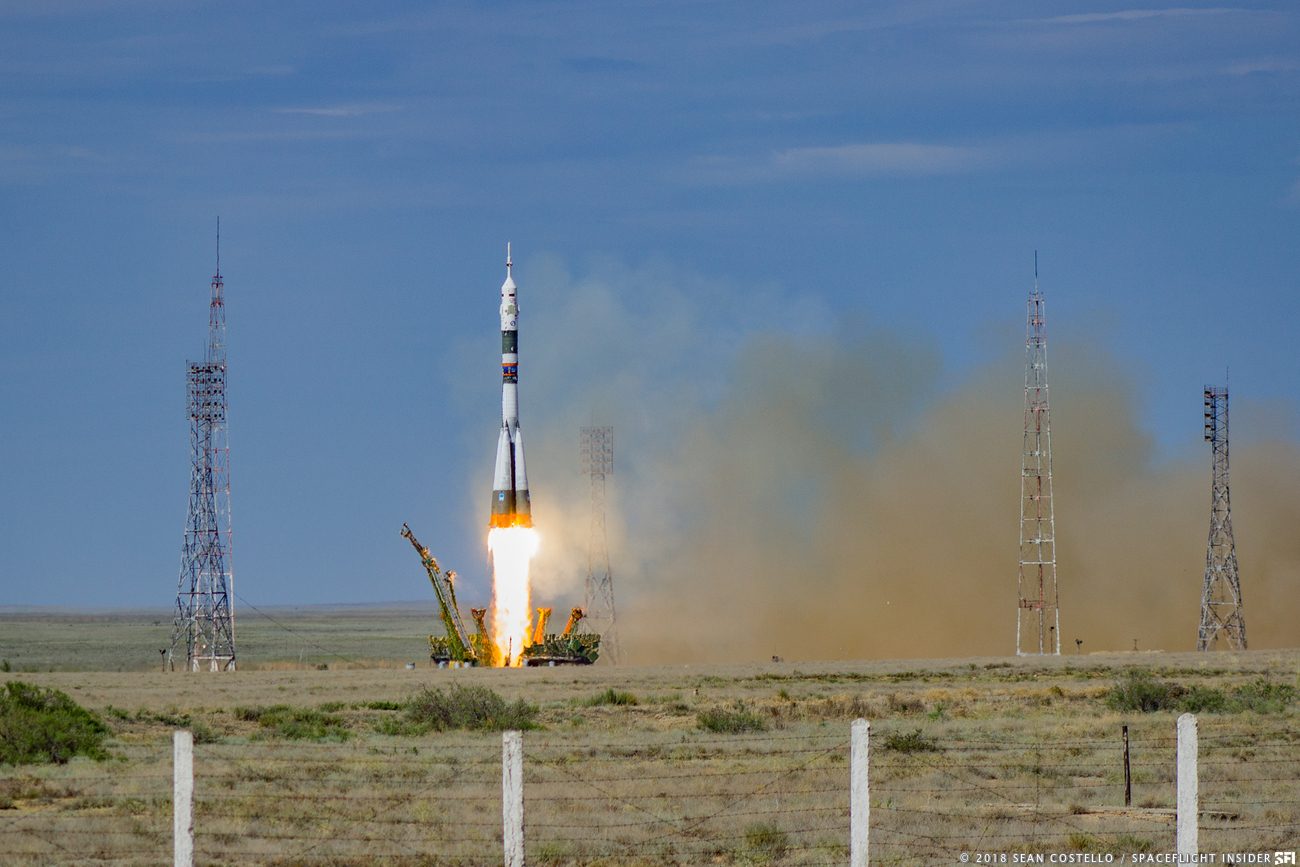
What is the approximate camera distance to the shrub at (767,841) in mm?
21250

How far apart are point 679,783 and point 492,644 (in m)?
58.9

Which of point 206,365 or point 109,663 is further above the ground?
point 206,365

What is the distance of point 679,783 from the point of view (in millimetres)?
27250

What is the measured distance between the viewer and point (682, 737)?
36.9 metres

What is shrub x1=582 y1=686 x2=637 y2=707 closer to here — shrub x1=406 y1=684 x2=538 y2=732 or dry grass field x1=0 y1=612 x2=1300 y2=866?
dry grass field x1=0 y1=612 x2=1300 y2=866

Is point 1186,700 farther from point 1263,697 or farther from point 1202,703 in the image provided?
point 1263,697

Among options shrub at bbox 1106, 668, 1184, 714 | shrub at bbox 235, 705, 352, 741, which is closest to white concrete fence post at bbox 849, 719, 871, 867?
shrub at bbox 235, 705, 352, 741

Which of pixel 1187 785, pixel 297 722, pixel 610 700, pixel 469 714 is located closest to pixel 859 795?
pixel 1187 785

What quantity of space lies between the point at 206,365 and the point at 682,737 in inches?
1823

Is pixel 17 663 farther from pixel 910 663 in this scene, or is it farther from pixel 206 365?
pixel 910 663

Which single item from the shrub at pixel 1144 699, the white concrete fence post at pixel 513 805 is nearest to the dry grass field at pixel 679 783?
the shrub at pixel 1144 699

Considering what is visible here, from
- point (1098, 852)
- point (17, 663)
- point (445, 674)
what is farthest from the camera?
point (17, 663)

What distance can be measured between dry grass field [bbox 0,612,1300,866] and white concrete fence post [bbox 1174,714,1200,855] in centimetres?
342

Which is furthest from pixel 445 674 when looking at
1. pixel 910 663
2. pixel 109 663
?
pixel 109 663
